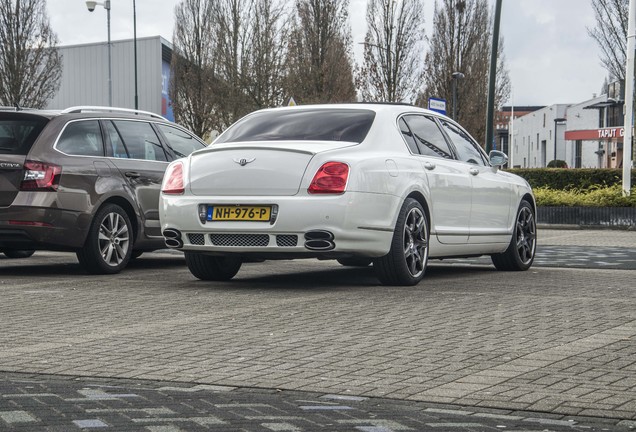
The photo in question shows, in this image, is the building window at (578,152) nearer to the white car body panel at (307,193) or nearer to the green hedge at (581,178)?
the green hedge at (581,178)

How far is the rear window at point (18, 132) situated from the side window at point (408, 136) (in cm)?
338

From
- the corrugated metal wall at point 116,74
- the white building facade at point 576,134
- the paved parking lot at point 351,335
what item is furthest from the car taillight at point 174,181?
the white building facade at point 576,134

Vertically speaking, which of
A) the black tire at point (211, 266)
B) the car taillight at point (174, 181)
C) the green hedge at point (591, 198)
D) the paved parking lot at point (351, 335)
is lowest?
the paved parking lot at point (351, 335)

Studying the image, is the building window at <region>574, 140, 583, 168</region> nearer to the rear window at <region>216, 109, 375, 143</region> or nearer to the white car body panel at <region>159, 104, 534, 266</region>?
the rear window at <region>216, 109, 375, 143</region>

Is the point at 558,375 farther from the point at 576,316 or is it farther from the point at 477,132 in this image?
the point at 477,132

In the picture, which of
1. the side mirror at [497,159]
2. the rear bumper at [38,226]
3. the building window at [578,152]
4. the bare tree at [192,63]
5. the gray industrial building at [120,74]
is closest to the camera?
the rear bumper at [38,226]

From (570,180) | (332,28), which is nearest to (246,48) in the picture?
(332,28)

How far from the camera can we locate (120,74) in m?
65.4

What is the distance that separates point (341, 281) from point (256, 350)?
425 centimetres

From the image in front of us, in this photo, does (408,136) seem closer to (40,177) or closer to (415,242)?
(415,242)

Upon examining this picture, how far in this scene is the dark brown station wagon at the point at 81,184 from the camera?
34.3 ft

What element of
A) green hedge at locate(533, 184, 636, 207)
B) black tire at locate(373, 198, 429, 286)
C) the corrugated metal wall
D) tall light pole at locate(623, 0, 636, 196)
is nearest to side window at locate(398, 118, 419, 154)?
black tire at locate(373, 198, 429, 286)

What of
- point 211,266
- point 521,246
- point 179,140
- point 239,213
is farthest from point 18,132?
point 521,246

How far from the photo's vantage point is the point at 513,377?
5.36m
